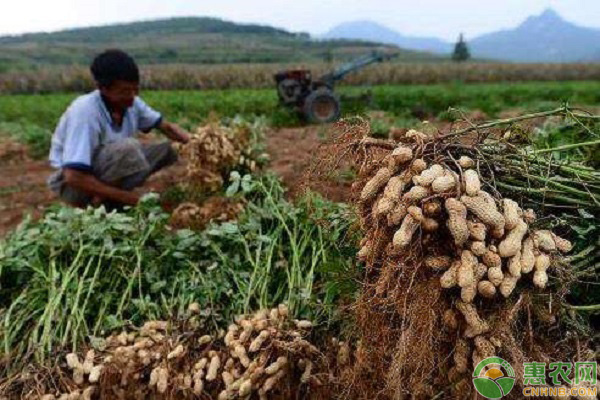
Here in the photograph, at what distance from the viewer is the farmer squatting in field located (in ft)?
12.1

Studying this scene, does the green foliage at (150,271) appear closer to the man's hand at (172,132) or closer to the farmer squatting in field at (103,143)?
the farmer squatting in field at (103,143)

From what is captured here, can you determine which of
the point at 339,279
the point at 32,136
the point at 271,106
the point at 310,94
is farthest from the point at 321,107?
the point at 339,279

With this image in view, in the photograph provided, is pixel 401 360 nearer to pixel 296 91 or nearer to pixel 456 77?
pixel 296 91

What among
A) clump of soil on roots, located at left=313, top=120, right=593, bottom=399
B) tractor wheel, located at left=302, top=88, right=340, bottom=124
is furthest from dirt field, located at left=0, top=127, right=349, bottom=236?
clump of soil on roots, located at left=313, top=120, right=593, bottom=399

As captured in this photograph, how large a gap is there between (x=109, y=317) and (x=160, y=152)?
2.38m

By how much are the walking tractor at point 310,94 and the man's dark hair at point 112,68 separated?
622cm

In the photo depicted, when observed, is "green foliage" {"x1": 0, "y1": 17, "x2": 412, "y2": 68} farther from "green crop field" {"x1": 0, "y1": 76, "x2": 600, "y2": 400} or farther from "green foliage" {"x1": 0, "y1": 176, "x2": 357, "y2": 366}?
"green crop field" {"x1": 0, "y1": 76, "x2": 600, "y2": 400}

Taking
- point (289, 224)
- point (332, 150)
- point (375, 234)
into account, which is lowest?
point (289, 224)

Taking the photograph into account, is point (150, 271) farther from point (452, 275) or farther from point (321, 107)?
point (321, 107)

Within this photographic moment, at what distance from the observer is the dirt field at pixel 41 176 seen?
4816mm

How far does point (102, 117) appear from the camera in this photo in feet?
12.9

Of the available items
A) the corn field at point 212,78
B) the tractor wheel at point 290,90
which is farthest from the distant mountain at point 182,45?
the tractor wheel at point 290,90

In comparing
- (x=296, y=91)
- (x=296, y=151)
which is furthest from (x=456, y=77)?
(x=296, y=151)

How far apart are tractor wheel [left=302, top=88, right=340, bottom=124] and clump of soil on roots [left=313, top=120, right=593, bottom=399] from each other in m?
8.13
